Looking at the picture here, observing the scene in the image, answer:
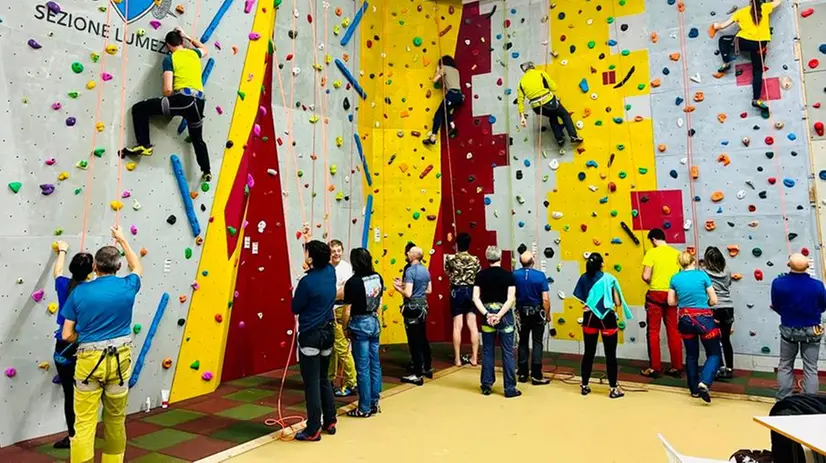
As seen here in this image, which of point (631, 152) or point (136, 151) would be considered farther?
point (631, 152)

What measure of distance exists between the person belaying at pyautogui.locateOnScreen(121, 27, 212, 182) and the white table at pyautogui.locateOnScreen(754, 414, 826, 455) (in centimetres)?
426

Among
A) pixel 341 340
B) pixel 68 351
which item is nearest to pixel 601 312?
pixel 341 340

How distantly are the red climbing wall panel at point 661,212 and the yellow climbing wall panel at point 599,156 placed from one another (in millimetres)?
85

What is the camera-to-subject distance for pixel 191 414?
4.08 m

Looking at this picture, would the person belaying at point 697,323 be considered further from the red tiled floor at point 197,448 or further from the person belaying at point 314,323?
the red tiled floor at point 197,448

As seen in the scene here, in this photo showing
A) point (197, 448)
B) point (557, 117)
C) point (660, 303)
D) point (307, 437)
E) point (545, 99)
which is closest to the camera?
point (197, 448)

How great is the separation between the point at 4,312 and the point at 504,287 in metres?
3.65

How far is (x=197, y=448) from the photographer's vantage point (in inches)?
131

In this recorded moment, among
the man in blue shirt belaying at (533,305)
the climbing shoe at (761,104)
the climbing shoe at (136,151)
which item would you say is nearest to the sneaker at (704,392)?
the man in blue shirt belaying at (533,305)

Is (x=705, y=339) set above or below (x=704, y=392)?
above

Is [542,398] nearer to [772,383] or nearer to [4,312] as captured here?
[772,383]

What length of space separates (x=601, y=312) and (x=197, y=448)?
328 centimetres

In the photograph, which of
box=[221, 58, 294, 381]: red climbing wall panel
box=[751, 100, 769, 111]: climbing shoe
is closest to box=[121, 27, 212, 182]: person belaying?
box=[221, 58, 294, 381]: red climbing wall panel

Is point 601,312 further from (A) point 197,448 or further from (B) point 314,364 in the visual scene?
(A) point 197,448
